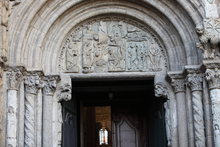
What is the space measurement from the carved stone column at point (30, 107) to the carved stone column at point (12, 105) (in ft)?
0.93

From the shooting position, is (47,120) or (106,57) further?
(106,57)

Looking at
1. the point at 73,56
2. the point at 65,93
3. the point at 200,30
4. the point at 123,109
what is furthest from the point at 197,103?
the point at 123,109

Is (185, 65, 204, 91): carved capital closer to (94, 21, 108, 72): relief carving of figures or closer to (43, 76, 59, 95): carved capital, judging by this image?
(94, 21, 108, 72): relief carving of figures

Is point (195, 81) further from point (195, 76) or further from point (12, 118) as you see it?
point (12, 118)

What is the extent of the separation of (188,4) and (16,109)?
14.8 ft

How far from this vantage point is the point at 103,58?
1112cm

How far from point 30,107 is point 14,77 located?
0.76m

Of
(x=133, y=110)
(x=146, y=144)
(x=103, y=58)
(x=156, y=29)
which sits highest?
(x=156, y=29)

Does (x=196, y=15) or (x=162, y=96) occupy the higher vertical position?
(x=196, y=15)

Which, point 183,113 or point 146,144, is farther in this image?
point 146,144

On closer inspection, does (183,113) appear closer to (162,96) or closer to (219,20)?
(162,96)

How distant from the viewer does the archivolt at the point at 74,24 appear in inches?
407

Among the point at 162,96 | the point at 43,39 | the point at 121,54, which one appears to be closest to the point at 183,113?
the point at 162,96

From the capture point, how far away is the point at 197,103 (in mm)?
10086
